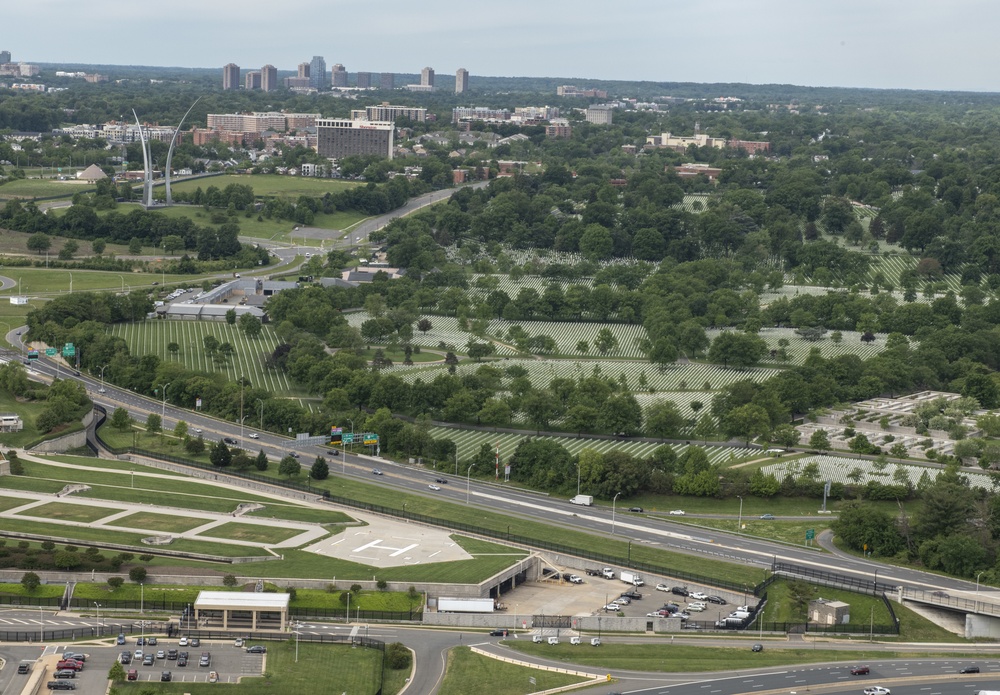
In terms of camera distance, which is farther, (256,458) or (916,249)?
(916,249)

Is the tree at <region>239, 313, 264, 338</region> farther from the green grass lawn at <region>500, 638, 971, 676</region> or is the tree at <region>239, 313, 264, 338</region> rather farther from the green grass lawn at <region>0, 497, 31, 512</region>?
the green grass lawn at <region>500, 638, 971, 676</region>

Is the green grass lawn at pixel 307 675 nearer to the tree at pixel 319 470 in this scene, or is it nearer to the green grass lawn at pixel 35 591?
the green grass lawn at pixel 35 591

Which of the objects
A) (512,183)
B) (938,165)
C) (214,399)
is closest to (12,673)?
(214,399)

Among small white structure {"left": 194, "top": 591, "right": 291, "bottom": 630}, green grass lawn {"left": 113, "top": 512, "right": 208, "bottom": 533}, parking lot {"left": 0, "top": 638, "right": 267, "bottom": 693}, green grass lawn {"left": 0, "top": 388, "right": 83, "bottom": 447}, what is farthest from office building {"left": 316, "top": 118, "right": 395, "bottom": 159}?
parking lot {"left": 0, "top": 638, "right": 267, "bottom": 693}

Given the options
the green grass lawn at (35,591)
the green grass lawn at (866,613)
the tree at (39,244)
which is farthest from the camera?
the tree at (39,244)

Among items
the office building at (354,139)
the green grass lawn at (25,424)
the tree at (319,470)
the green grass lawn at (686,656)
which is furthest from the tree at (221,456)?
the office building at (354,139)

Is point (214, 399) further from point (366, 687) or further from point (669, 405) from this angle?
point (366, 687)
